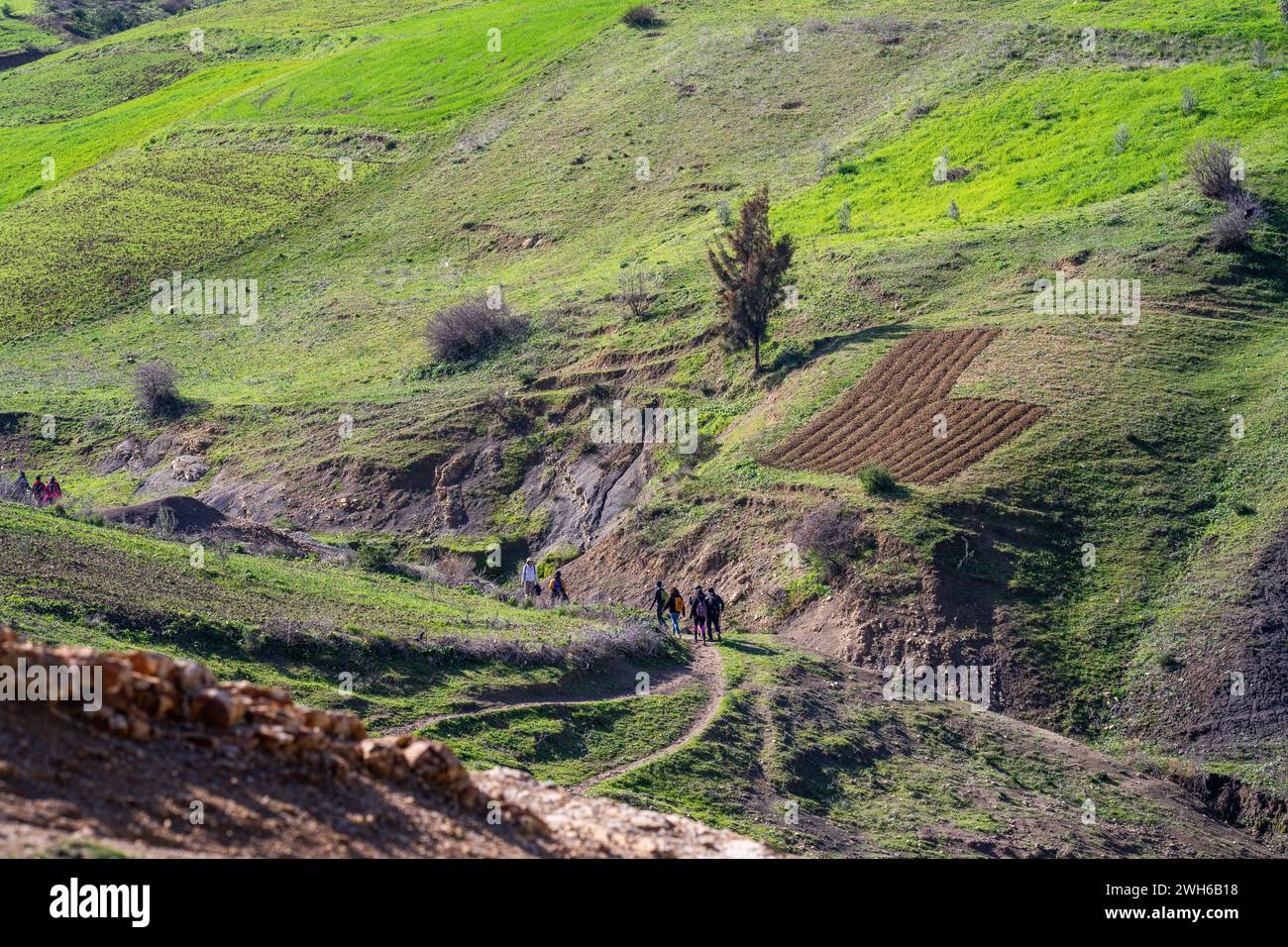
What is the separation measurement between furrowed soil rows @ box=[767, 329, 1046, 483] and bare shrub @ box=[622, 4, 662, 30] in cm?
4534

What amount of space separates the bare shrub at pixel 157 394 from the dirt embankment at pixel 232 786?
38357 mm

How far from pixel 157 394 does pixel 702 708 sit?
3039 centimetres

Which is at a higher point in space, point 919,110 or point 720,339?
point 919,110

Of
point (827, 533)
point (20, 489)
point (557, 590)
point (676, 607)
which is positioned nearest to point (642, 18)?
point (20, 489)

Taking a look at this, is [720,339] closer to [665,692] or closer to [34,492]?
[34,492]

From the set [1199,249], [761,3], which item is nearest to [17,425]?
[1199,249]

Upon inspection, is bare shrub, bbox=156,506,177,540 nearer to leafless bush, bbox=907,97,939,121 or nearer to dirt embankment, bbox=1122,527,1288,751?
dirt embankment, bbox=1122,527,1288,751

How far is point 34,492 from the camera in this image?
37.5 m

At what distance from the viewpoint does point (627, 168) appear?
60.8 metres

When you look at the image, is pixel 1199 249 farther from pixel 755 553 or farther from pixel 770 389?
pixel 755 553

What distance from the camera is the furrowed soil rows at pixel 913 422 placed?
3173cm

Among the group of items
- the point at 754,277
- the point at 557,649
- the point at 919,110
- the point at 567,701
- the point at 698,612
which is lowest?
the point at 567,701

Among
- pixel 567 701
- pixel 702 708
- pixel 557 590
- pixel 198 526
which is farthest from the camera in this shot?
pixel 198 526

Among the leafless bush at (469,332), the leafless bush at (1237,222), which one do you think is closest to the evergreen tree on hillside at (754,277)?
the leafless bush at (469,332)
